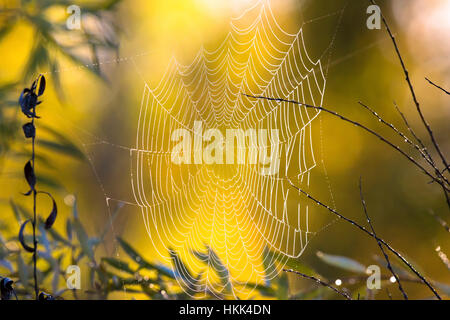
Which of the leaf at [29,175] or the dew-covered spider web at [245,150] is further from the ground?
the dew-covered spider web at [245,150]

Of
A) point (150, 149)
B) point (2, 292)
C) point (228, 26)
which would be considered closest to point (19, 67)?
point (150, 149)

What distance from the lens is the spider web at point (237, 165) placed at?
143 centimetres

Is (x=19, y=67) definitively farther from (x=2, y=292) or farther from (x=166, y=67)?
(x=2, y=292)

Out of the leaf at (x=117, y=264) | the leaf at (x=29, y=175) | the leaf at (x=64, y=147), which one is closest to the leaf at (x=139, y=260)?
the leaf at (x=117, y=264)

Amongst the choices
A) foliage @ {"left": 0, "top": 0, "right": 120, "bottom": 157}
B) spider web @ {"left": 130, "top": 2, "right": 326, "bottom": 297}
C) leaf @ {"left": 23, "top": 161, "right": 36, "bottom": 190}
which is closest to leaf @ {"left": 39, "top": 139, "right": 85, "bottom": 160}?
foliage @ {"left": 0, "top": 0, "right": 120, "bottom": 157}

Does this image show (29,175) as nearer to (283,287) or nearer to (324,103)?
(283,287)

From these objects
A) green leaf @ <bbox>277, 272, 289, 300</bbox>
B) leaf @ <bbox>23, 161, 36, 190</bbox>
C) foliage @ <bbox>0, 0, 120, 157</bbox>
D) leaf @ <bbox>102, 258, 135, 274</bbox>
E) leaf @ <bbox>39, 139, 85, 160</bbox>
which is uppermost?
foliage @ <bbox>0, 0, 120, 157</bbox>

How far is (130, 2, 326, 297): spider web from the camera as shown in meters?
1.43

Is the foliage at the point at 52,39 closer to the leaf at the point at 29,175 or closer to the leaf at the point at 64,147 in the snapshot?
the leaf at the point at 64,147

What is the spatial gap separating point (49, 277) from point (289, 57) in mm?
984

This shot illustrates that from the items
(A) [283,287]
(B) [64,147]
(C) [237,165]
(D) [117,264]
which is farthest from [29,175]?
(C) [237,165]

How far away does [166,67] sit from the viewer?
5.06ft

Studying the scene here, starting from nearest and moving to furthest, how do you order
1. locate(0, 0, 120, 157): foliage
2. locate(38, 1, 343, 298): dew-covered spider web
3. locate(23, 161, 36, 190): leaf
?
locate(23, 161, 36, 190): leaf
locate(0, 0, 120, 157): foliage
locate(38, 1, 343, 298): dew-covered spider web

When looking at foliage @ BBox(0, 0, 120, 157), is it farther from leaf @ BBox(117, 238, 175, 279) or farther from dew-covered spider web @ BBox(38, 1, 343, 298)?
leaf @ BBox(117, 238, 175, 279)
